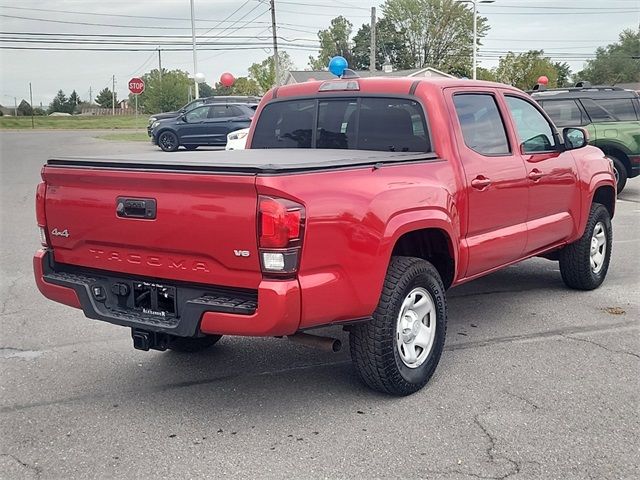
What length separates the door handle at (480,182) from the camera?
499cm

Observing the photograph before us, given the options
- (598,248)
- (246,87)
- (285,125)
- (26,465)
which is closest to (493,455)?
(26,465)

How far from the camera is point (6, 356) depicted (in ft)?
17.2

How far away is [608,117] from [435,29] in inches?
2798

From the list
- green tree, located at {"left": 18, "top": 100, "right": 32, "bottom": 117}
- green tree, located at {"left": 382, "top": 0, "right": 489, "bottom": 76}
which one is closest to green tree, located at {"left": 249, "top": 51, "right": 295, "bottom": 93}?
green tree, located at {"left": 382, "top": 0, "right": 489, "bottom": 76}

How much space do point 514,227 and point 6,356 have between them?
151 inches

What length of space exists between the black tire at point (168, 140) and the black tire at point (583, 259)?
21.0 meters

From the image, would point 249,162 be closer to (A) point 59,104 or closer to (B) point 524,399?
(B) point 524,399

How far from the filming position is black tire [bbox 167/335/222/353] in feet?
16.8

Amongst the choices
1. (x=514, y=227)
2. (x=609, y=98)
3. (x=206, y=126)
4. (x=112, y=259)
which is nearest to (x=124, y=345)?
(x=112, y=259)

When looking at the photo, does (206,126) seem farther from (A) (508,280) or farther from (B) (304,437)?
(B) (304,437)

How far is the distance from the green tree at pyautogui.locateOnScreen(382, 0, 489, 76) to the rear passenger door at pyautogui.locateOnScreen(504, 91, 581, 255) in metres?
72.9

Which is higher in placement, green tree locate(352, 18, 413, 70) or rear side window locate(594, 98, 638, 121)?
green tree locate(352, 18, 413, 70)

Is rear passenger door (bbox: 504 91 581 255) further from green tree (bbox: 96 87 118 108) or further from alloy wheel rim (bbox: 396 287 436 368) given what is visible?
green tree (bbox: 96 87 118 108)

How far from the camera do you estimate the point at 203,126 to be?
25953 mm
